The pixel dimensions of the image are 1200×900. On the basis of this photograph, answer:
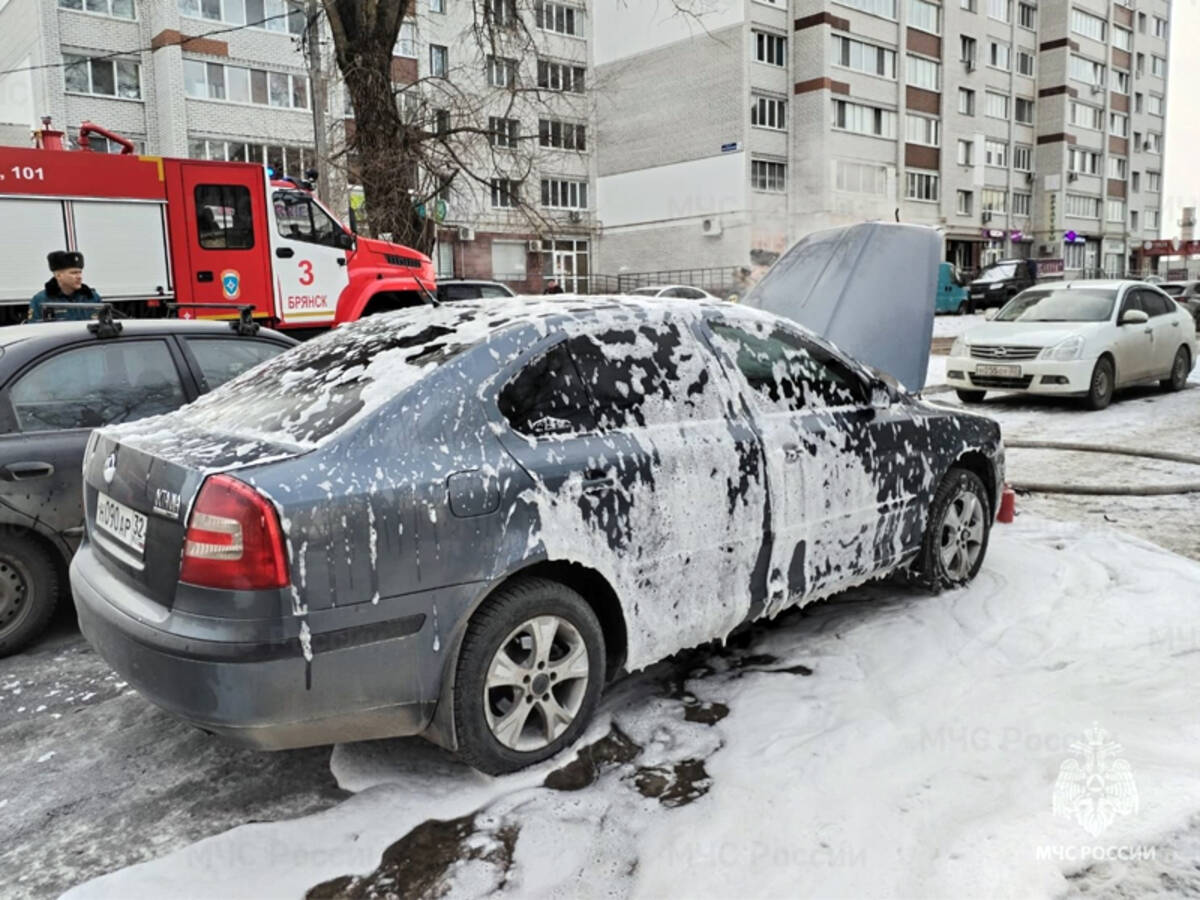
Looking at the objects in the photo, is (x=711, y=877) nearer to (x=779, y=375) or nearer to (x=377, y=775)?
(x=377, y=775)

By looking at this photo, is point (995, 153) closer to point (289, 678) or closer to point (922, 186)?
point (922, 186)

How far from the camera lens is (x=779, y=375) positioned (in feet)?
13.0

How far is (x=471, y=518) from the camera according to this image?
2.85 meters

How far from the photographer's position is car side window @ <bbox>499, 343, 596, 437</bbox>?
3094 mm

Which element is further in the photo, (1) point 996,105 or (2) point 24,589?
(1) point 996,105

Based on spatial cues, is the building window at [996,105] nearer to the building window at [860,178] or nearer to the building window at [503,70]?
the building window at [860,178]

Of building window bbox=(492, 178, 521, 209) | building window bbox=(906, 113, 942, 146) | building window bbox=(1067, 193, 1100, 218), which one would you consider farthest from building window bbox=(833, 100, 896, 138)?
building window bbox=(492, 178, 521, 209)

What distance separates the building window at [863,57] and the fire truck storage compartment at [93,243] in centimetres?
3563

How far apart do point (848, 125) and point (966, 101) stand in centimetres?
1092

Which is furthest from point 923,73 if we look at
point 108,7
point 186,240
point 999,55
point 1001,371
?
point 186,240

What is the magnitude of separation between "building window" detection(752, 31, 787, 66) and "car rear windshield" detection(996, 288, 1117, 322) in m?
31.6

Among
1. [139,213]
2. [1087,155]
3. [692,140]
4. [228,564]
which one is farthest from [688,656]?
[1087,155]

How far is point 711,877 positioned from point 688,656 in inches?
61.4

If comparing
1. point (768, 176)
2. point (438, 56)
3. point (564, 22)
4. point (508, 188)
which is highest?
point (564, 22)
